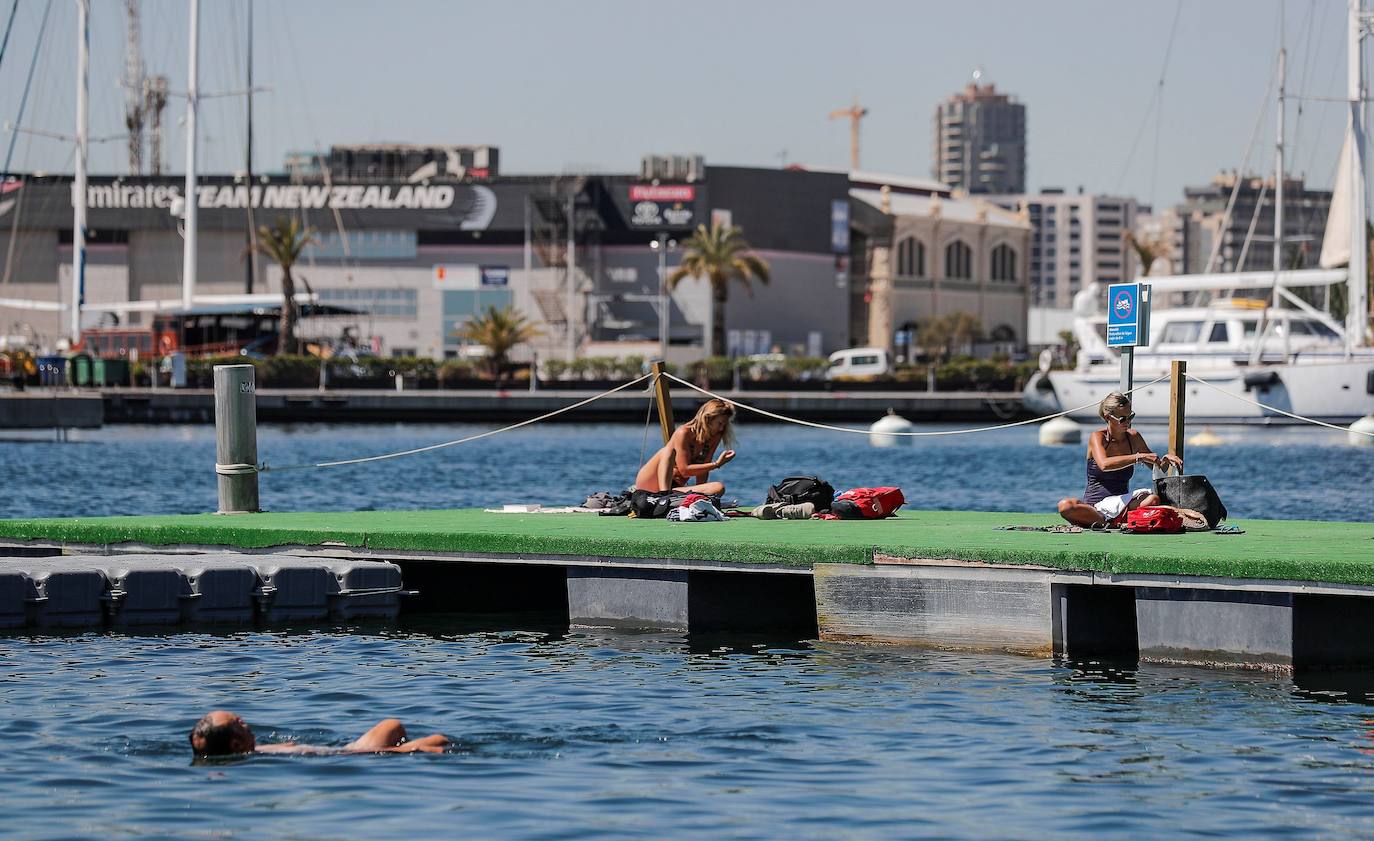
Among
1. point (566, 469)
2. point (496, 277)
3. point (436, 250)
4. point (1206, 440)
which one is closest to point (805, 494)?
point (566, 469)

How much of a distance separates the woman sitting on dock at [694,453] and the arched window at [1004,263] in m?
121

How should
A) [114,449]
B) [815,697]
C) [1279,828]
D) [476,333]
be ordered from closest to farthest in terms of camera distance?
[1279,828] < [815,697] < [114,449] < [476,333]

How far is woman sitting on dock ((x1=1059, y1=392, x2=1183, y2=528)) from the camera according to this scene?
15672mm

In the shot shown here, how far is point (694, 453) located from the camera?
17781mm

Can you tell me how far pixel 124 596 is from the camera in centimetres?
1587

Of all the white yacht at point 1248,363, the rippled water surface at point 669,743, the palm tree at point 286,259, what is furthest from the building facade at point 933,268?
the rippled water surface at point 669,743

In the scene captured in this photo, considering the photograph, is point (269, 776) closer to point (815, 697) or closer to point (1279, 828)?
point (815, 697)

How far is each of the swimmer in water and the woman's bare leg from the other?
651 centimetres

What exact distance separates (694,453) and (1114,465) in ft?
13.6

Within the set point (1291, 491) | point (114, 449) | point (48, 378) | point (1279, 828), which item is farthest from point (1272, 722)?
point (48, 378)

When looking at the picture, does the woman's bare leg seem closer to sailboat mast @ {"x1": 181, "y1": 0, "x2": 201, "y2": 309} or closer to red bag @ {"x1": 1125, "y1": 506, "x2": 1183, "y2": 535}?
red bag @ {"x1": 1125, "y1": 506, "x2": 1183, "y2": 535}

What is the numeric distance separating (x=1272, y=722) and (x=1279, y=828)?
2.62 m

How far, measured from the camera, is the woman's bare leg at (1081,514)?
1560cm

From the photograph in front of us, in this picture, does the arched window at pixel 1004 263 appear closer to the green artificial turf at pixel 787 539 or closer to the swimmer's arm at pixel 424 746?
the green artificial turf at pixel 787 539
